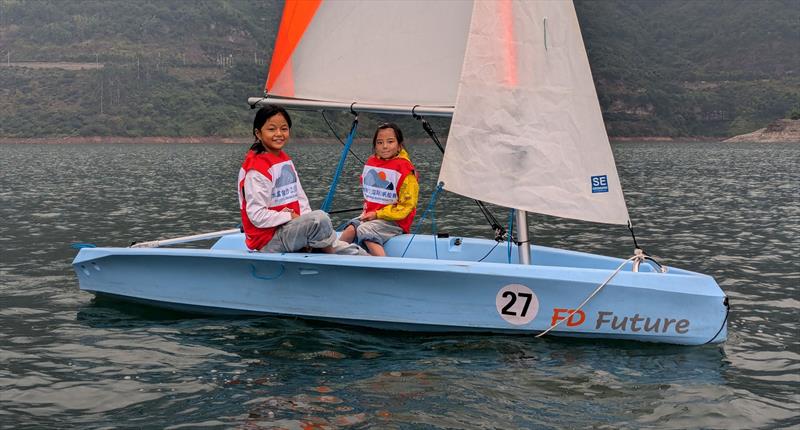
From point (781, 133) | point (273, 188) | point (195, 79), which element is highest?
point (195, 79)

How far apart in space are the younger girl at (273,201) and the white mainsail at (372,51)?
976 mm

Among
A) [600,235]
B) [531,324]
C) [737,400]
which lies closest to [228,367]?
[531,324]

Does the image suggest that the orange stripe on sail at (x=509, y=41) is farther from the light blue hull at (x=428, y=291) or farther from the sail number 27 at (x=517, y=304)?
the sail number 27 at (x=517, y=304)

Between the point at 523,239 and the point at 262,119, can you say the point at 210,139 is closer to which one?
the point at 262,119

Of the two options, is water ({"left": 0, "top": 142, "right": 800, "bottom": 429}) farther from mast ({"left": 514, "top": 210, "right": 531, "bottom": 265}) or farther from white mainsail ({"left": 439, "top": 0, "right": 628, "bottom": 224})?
white mainsail ({"left": 439, "top": 0, "right": 628, "bottom": 224})

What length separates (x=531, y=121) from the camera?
7.26 meters

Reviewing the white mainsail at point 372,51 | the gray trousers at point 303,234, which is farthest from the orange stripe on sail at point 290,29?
the gray trousers at point 303,234

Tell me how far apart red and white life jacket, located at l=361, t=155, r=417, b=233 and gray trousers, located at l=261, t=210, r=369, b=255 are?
3.51 ft

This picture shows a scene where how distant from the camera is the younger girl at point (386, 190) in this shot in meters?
8.59

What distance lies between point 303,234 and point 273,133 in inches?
36.6

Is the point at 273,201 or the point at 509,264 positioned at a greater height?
the point at 273,201

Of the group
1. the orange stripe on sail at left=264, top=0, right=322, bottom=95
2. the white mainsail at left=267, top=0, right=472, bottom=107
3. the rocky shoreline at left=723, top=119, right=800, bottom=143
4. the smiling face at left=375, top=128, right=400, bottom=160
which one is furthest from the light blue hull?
the rocky shoreline at left=723, top=119, right=800, bottom=143

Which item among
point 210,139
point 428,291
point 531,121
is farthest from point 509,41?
point 210,139

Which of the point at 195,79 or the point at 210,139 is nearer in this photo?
the point at 210,139
